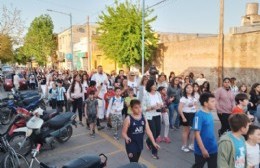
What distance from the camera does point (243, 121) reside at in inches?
136

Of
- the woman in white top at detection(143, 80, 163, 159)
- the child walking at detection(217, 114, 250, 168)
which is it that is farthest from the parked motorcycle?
the child walking at detection(217, 114, 250, 168)

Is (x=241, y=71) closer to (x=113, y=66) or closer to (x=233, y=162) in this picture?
(x=233, y=162)

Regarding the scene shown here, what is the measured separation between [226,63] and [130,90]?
36.2 ft

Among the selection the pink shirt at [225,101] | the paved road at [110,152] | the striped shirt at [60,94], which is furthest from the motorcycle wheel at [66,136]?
the pink shirt at [225,101]

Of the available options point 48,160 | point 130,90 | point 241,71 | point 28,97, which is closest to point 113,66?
point 241,71

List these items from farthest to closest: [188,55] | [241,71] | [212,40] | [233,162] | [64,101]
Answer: [188,55], [212,40], [241,71], [64,101], [233,162]

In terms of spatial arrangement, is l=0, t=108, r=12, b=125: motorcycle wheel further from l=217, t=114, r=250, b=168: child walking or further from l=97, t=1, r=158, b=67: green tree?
l=97, t=1, r=158, b=67: green tree

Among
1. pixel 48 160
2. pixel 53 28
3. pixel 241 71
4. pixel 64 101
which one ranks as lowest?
pixel 48 160

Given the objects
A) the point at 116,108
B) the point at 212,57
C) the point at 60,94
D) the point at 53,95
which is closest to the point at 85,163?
the point at 116,108

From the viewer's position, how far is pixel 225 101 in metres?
7.35

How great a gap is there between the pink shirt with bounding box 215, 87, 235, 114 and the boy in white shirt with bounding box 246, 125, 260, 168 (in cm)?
372

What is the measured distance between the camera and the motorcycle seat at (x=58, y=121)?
7.50m

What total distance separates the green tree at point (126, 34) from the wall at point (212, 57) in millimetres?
1767

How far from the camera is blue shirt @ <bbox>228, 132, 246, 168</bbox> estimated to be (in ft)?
11.2
